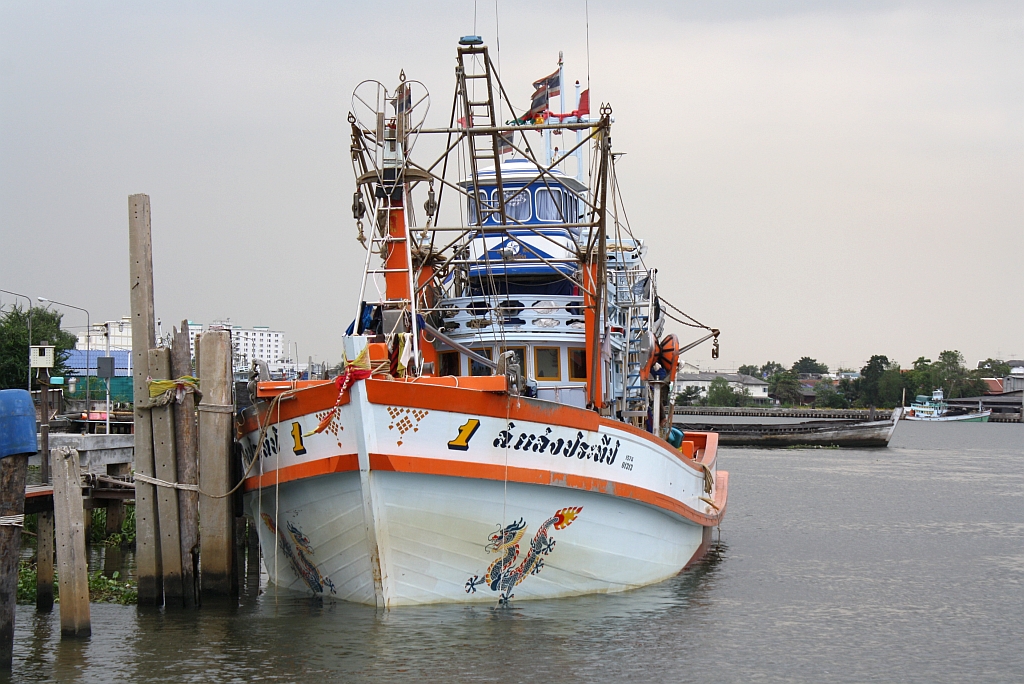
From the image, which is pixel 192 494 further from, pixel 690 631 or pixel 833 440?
pixel 833 440

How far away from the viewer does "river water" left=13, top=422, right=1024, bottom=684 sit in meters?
12.3

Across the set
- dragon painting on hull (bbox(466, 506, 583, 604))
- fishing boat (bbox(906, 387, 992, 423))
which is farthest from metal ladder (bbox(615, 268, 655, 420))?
fishing boat (bbox(906, 387, 992, 423))

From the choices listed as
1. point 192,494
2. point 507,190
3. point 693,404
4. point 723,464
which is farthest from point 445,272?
point 693,404

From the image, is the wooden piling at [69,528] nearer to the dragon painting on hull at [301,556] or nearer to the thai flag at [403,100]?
the dragon painting on hull at [301,556]

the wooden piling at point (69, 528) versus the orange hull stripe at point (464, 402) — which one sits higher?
the orange hull stripe at point (464, 402)

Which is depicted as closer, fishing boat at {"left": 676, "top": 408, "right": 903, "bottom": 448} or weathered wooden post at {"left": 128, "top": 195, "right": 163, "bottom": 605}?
weathered wooden post at {"left": 128, "top": 195, "right": 163, "bottom": 605}

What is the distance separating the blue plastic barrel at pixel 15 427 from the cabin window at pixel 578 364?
9.49 m

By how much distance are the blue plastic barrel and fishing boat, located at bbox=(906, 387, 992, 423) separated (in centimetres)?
12606

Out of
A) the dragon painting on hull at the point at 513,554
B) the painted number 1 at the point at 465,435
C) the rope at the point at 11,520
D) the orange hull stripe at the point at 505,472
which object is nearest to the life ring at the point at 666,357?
the orange hull stripe at the point at 505,472

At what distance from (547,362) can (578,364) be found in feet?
1.82

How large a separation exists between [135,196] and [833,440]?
209ft

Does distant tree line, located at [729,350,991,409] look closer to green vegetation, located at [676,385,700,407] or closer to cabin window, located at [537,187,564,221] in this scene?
green vegetation, located at [676,385,700,407]

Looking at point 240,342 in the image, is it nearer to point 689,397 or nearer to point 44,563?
point 44,563

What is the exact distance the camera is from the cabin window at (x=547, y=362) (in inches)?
722
